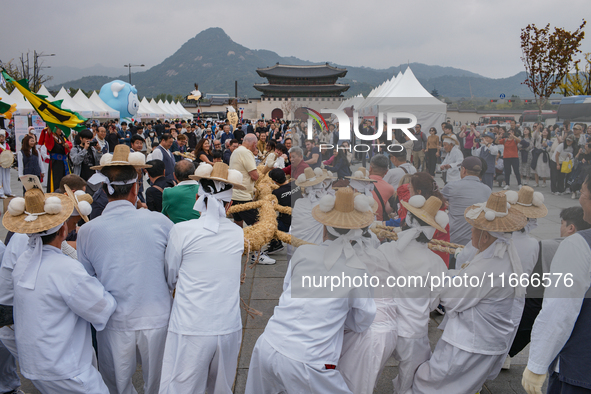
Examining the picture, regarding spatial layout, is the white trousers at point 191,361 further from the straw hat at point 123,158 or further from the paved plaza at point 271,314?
the straw hat at point 123,158

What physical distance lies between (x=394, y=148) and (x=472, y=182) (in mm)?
923

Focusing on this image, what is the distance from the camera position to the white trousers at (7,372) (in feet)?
8.39

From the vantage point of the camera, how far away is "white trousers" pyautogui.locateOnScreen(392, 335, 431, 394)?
2426 mm

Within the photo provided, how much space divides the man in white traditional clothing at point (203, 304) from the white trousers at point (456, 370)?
1.23 meters

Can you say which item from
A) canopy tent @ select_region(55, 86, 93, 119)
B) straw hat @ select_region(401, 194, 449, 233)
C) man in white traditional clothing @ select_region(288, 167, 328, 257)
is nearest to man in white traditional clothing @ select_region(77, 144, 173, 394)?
straw hat @ select_region(401, 194, 449, 233)

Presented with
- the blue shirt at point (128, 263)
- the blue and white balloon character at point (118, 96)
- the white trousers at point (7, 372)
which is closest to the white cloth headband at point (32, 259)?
the blue shirt at point (128, 263)

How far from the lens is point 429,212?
251cm

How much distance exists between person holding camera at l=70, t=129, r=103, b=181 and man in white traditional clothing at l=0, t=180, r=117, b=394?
19.0 ft

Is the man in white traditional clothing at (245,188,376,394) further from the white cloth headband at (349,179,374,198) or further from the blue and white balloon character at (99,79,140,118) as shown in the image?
the blue and white balloon character at (99,79,140,118)

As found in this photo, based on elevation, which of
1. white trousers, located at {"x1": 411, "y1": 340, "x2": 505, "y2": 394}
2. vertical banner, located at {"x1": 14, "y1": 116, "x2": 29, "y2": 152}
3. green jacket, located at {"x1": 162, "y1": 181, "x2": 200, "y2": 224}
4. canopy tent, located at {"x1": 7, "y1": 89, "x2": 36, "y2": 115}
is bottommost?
white trousers, located at {"x1": 411, "y1": 340, "x2": 505, "y2": 394}

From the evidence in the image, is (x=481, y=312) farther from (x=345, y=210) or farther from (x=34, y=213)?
(x=34, y=213)

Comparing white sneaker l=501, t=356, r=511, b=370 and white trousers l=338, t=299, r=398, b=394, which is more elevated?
white trousers l=338, t=299, r=398, b=394

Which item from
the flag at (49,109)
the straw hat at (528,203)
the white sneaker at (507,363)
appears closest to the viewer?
the straw hat at (528,203)

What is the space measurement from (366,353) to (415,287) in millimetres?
510
